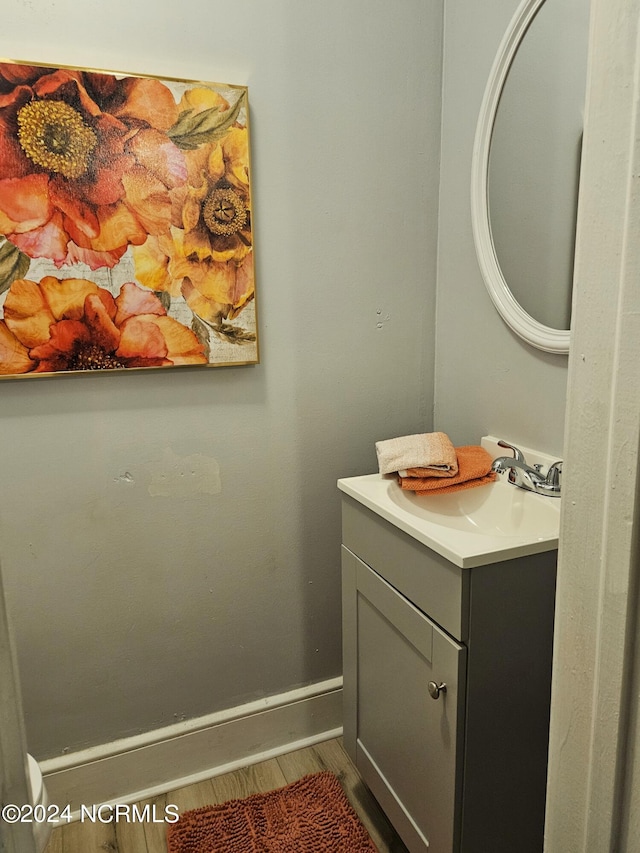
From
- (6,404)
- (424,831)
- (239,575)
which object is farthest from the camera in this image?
(239,575)

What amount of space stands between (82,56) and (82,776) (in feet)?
5.76

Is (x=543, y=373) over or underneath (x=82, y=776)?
over

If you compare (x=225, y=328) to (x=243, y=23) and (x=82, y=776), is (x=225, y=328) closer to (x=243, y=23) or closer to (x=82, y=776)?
(x=243, y=23)

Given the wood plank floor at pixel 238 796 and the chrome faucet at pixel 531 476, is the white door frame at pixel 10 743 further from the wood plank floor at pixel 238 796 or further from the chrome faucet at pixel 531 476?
the wood plank floor at pixel 238 796

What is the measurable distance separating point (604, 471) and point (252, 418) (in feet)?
4.03

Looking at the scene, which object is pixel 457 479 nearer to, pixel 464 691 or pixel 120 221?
pixel 464 691

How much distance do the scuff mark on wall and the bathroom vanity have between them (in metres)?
0.42

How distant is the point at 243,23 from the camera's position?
1462 millimetres

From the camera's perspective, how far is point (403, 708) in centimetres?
132

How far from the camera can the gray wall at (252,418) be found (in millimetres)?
1470

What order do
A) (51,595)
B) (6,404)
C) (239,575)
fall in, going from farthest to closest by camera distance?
(239,575) → (51,595) → (6,404)

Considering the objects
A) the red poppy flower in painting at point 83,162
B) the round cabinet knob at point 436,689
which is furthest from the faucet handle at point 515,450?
the red poppy flower in painting at point 83,162

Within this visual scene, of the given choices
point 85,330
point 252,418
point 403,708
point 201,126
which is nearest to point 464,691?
point 403,708

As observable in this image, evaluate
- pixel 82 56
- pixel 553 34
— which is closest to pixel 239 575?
pixel 82 56
